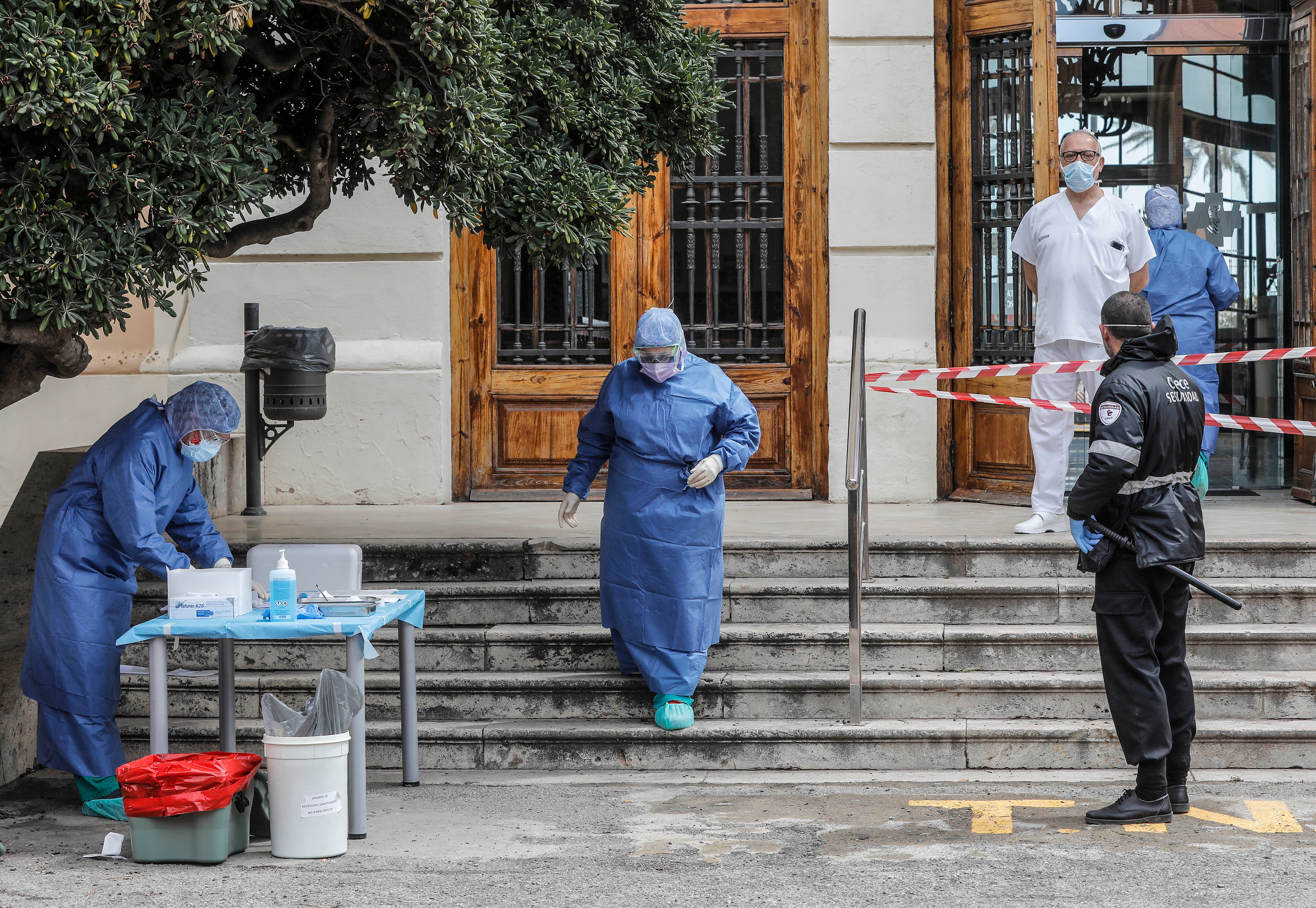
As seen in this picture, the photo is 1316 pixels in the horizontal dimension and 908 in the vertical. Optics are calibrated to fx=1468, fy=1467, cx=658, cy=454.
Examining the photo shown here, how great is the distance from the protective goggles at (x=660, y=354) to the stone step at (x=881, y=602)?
3.73 ft

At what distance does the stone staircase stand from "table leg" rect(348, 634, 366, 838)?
98cm

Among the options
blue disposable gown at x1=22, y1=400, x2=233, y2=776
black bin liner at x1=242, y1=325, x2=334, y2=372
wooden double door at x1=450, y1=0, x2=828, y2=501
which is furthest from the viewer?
wooden double door at x1=450, y1=0, x2=828, y2=501

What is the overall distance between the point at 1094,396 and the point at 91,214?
3315mm

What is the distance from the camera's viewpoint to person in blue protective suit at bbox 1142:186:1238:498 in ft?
25.4

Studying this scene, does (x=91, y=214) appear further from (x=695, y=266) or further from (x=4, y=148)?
(x=695, y=266)

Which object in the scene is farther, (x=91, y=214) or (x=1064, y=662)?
(x=1064, y=662)

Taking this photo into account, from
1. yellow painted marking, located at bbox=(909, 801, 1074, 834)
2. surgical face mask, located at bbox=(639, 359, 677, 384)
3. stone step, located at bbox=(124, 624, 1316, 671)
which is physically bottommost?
yellow painted marking, located at bbox=(909, 801, 1074, 834)

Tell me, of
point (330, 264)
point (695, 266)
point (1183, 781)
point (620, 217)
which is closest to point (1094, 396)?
point (1183, 781)

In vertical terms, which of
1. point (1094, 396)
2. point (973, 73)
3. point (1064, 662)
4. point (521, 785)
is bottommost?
point (521, 785)

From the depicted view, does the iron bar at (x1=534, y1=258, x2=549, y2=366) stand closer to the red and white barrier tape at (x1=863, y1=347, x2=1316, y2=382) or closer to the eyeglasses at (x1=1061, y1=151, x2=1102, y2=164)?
the red and white barrier tape at (x1=863, y1=347, x2=1316, y2=382)

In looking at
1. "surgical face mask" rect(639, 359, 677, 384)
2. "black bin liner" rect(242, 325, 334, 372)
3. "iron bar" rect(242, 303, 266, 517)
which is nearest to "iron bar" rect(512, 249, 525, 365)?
"black bin liner" rect(242, 325, 334, 372)

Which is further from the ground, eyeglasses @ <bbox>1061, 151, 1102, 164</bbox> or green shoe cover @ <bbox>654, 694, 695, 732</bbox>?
eyeglasses @ <bbox>1061, 151, 1102, 164</bbox>

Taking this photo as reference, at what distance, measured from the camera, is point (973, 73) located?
8.68 metres

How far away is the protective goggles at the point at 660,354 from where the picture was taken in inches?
228
